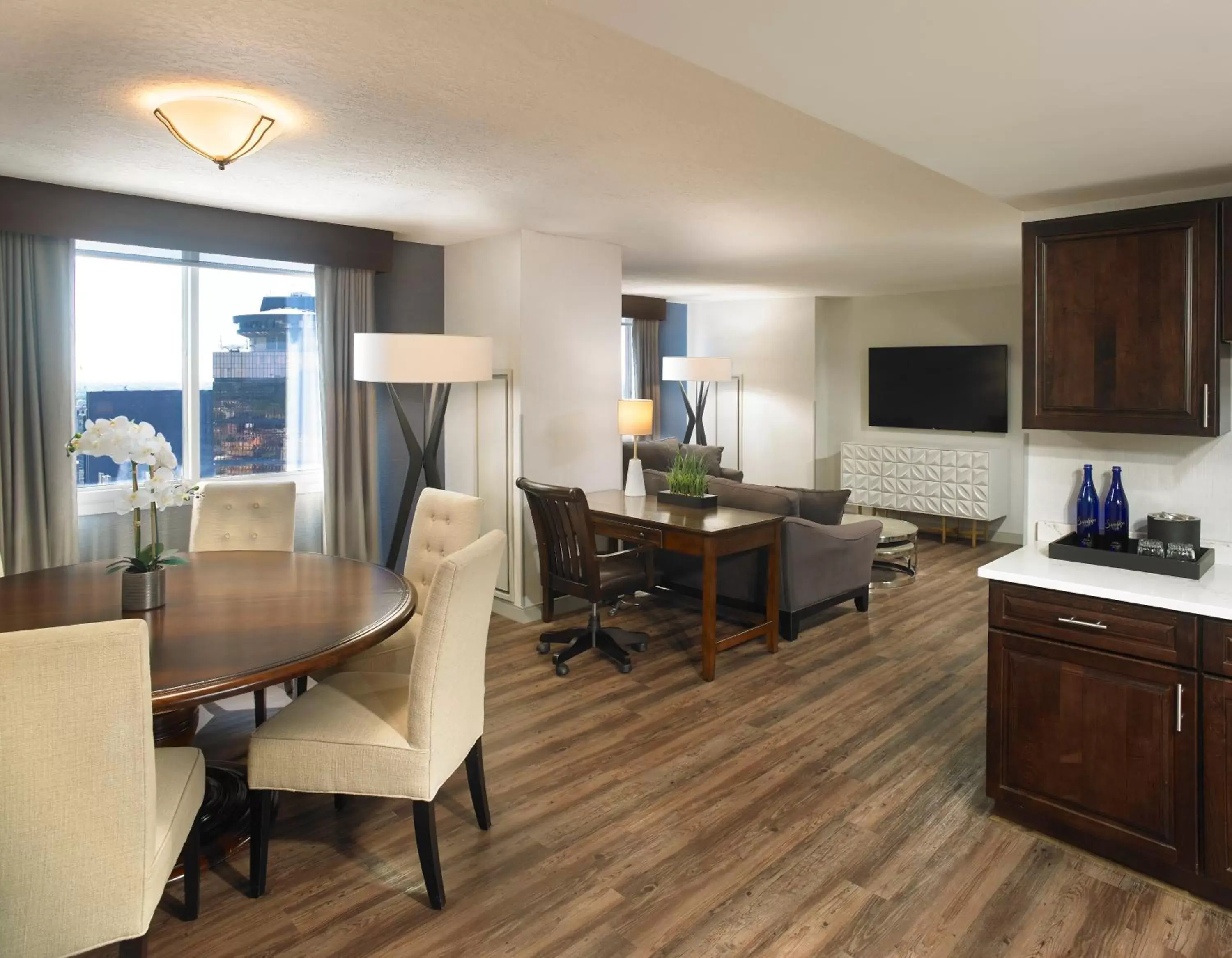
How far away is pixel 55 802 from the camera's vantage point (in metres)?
Answer: 1.50

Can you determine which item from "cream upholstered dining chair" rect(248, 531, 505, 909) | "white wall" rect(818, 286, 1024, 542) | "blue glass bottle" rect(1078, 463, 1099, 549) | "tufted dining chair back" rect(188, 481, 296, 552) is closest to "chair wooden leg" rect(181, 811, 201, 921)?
"cream upholstered dining chair" rect(248, 531, 505, 909)

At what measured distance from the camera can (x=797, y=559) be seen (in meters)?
4.52

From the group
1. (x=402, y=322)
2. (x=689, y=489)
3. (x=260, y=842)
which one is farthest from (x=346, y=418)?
(x=260, y=842)

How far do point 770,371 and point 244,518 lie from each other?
6.13 m

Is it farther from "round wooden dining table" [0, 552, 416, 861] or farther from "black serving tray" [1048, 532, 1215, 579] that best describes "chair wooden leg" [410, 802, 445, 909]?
"black serving tray" [1048, 532, 1215, 579]

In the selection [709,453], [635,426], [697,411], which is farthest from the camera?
[697,411]

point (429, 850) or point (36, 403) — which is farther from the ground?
point (36, 403)

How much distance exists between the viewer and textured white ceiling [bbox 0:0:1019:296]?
205cm

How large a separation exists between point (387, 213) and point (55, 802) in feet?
11.2

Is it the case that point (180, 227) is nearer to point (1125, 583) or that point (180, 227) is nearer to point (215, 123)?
point (215, 123)

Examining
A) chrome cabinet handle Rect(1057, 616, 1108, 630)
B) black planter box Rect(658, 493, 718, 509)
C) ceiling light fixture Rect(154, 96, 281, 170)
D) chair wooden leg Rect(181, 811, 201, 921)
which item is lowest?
chair wooden leg Rect(181, 811, 201, 921)

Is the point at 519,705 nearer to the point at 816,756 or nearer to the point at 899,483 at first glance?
the point at 816,756

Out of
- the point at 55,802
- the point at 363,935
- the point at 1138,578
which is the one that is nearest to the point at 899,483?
the point at 1138,578

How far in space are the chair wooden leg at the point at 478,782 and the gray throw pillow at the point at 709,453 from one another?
15.3 ft
